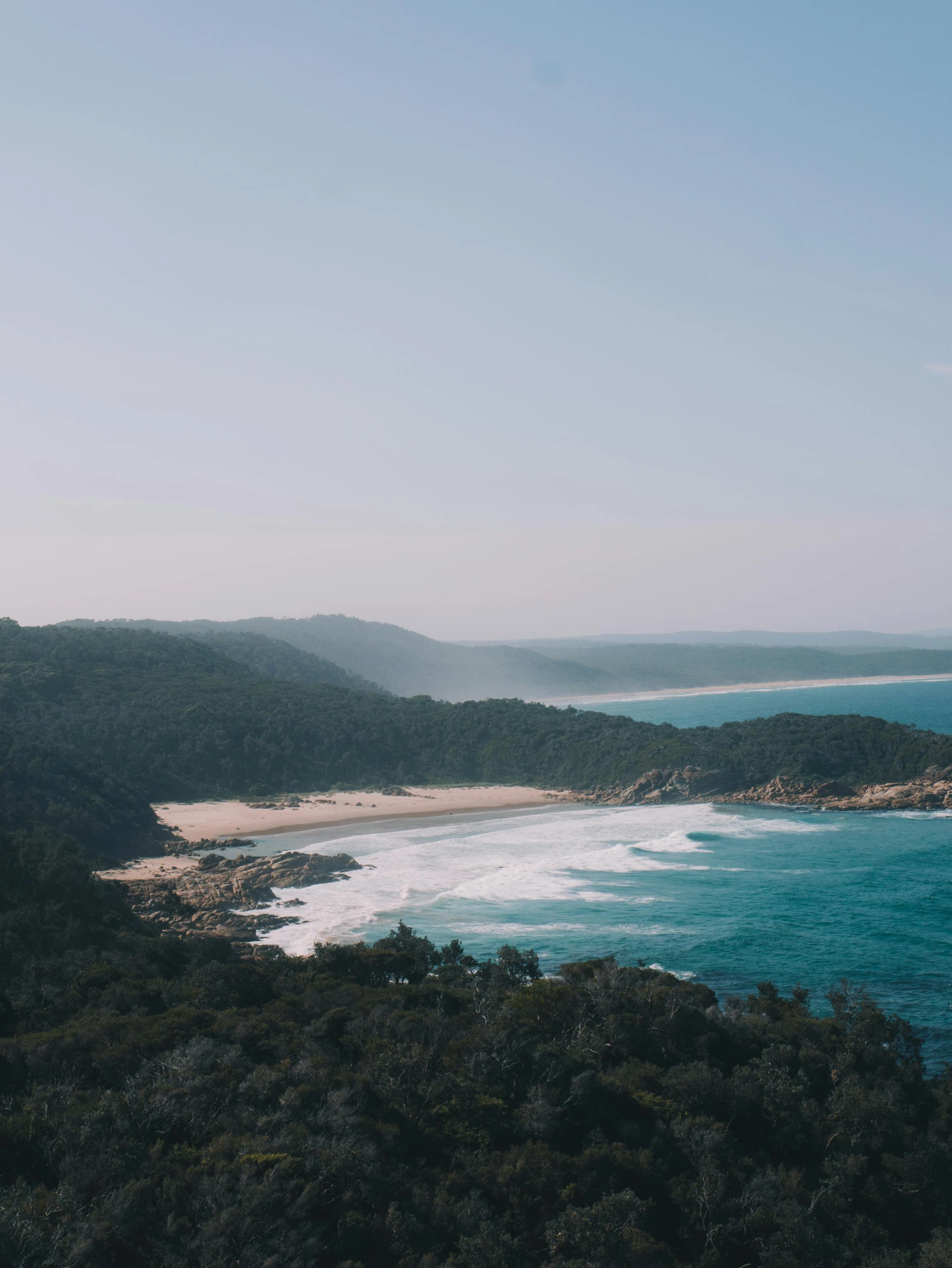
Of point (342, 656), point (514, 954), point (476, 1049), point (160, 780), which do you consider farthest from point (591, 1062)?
point (342, 656)

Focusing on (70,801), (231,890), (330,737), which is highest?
(330,737)

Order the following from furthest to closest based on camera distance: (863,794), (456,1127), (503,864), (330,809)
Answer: (330,809) < (863,794) < (503,864) < (456,1127)

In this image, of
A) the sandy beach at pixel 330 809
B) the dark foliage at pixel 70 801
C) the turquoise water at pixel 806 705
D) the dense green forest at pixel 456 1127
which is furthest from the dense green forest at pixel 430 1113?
the turquoise water at pixel 806 705

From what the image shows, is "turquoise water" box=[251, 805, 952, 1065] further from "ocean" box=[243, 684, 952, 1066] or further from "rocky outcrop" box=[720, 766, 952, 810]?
"rocky outcrop" box=[720, 766, 952, 810]

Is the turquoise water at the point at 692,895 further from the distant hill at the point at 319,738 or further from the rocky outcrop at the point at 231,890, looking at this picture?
the distant hill at the point at 319,738

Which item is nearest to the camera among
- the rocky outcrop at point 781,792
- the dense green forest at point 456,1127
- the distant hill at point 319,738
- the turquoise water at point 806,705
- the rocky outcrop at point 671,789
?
the dense green forest at point 456,1127

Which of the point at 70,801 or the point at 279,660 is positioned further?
the point at 279,660

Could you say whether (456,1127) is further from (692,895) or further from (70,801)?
(70,801)

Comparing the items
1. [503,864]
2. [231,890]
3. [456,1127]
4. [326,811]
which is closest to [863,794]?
[503,864]
